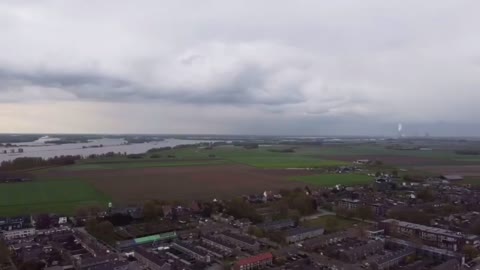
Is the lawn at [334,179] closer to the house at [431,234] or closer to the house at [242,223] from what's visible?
the house at [431,234]

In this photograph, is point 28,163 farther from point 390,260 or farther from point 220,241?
point 390,260

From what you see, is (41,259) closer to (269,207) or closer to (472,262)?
(269,207)

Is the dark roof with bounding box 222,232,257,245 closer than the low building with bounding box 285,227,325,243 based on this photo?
Yes

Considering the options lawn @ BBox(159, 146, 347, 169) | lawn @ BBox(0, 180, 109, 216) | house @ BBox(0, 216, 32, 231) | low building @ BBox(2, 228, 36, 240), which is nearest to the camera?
low building @ BBox(2, 228, 36, 240)


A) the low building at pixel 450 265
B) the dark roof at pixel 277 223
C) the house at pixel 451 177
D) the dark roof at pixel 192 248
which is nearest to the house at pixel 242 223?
the dark roof at pixel 277 223

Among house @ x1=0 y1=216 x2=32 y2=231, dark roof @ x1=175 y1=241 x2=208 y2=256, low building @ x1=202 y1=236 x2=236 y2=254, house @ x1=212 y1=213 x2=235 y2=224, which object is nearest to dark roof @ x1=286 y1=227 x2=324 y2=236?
low building @ x1=202 y1=236 x2=236 y2=254

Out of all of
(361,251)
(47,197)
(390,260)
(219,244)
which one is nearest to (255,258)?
(219,244)

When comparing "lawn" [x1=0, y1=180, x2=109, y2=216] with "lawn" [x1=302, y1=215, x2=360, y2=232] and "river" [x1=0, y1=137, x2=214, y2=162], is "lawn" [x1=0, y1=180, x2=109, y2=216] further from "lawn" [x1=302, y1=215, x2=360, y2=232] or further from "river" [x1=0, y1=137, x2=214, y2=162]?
"river" [x1=0, y1=137, x2=214, y2=162]
